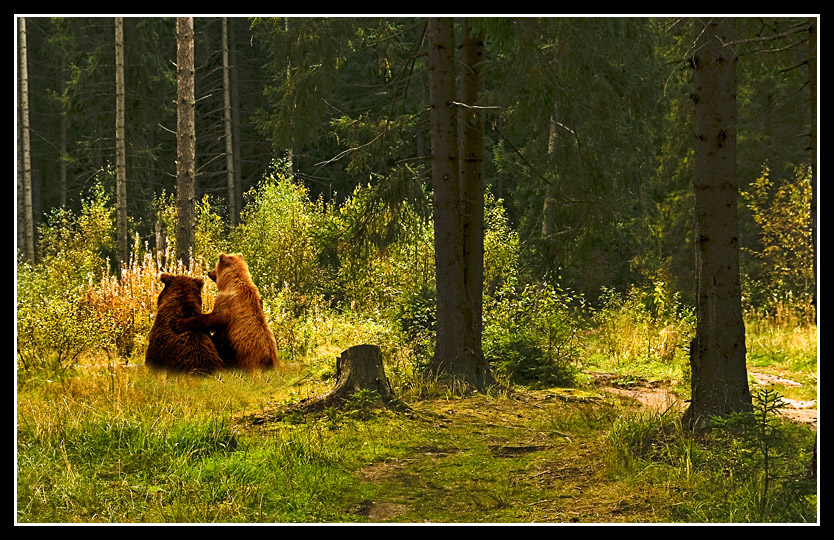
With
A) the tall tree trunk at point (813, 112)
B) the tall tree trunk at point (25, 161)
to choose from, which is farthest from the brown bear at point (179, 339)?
the tall tree trunk at point (25, 161)

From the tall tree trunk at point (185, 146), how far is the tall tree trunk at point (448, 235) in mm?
2931

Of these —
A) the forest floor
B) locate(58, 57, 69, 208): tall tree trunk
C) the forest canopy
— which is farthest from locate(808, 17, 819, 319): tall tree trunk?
locate(58, 57, 69, 208): tall tree trunk

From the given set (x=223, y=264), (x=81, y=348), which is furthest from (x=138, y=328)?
(x=223, y=264)

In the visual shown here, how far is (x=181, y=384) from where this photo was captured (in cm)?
749

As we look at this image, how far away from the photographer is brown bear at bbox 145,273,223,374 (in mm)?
7684

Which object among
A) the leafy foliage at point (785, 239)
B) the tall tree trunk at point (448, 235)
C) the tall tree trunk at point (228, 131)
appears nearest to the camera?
the tall tree trunk at point (448, 235)

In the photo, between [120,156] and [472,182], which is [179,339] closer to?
[472,182]

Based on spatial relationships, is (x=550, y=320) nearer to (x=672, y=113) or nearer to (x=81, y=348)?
(x=81, y=348)

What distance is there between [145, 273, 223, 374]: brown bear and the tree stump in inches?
39.8

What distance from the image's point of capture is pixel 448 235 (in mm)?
9172

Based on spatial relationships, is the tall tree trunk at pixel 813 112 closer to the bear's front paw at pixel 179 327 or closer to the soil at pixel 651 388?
the soil at pixel 651 388

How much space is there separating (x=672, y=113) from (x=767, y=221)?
3295 millimetres

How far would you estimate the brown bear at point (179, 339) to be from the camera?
7684mm

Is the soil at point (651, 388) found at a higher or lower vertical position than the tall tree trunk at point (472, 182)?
lower
